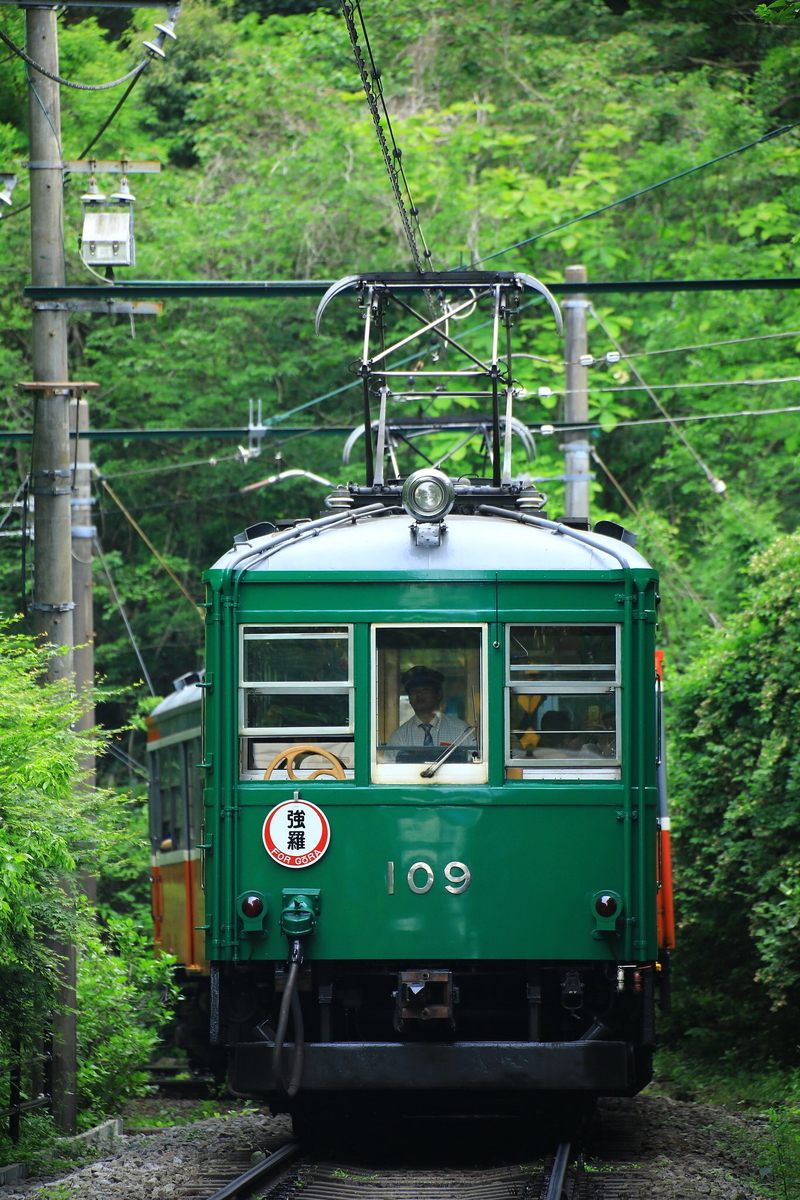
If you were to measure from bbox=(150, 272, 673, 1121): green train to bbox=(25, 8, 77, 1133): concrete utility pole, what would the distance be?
300 cm

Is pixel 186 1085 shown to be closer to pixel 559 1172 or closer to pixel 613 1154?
pixel 613 1154

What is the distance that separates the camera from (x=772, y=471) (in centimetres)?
2250

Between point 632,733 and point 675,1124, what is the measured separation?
336 cm

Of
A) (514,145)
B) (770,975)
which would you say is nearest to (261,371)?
(514,145)

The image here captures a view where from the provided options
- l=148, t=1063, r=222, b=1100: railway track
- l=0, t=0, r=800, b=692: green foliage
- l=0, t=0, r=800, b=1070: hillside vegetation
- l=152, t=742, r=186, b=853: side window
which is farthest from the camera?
l=0, t=0, r=800, b=692: green foliage

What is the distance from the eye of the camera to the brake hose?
7660 millimetres

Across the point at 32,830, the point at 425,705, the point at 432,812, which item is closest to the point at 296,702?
the point at 425,705

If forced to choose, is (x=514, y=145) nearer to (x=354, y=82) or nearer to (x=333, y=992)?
(x=354, y=82)

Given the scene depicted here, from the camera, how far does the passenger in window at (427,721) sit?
813 cm

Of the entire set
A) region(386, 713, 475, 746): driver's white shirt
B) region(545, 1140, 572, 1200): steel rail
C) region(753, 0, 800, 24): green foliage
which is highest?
region(753, 0, 800, 24): green foliage

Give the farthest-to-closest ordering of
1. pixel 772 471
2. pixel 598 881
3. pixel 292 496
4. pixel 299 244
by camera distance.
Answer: pixel 292 496
pixel 299 244
pixel 772 471
pixel 598 881

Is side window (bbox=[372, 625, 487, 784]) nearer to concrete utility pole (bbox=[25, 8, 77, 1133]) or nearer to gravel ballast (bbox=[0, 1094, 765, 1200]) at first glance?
gravel ballast (bbox=[0, 1094, 765, 1200])

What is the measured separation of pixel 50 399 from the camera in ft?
36.3

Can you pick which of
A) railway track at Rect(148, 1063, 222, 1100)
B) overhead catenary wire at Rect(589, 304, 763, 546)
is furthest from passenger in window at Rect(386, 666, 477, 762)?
overhead catenary wire at Rect(589, 304, 763, 546)
